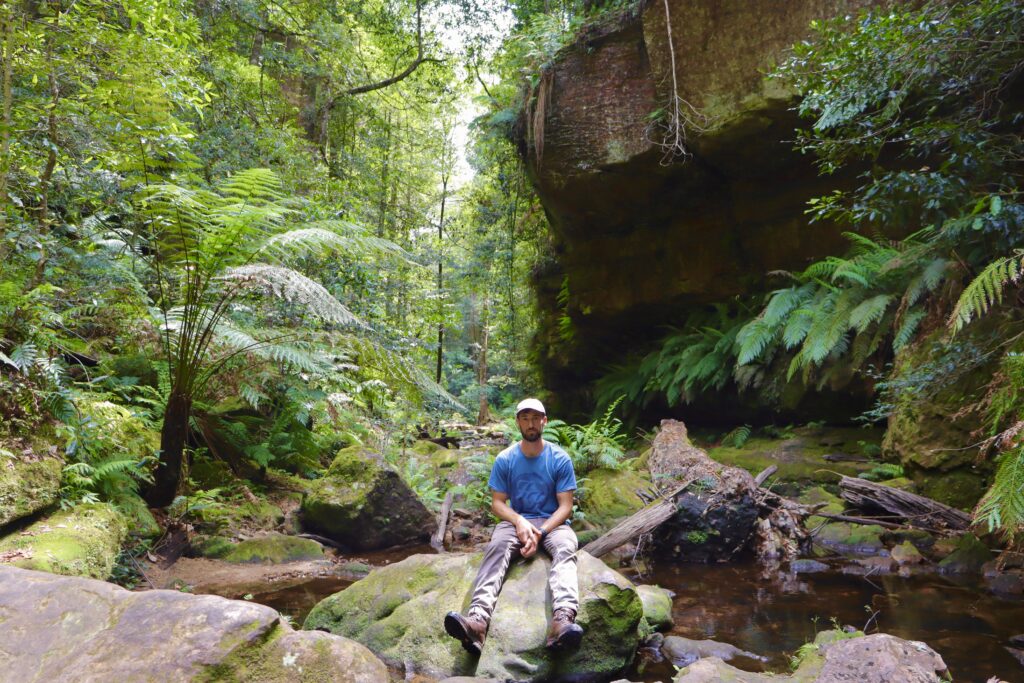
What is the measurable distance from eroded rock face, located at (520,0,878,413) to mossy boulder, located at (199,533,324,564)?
6.13m

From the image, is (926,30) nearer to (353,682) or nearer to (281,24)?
(353,682)

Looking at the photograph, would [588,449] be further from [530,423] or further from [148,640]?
[148,640]

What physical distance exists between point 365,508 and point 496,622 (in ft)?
9.97

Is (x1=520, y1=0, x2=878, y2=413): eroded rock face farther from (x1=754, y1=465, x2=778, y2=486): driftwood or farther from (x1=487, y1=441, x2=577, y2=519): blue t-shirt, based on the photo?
(x1=487, y1=441, x2=577, y2=519): blue t-shirt

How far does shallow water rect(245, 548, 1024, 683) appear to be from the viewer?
311 centimetres

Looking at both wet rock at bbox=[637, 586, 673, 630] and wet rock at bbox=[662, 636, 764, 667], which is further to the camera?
wet rock at bbox=[637, 586, 673, 630]

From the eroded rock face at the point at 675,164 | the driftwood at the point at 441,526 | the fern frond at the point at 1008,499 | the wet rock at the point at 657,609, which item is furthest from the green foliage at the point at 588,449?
the fern frond at the point at 1008,499

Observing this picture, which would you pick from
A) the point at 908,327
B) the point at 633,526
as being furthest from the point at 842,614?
the point at 908,327

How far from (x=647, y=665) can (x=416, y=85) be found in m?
11.8

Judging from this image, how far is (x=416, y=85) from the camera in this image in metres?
12.4

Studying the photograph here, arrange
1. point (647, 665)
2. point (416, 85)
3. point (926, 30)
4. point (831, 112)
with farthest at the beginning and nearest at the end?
1. point (416, 85)
2. point (831, 112)
3. point (926, 30)
4. point (647, 665)

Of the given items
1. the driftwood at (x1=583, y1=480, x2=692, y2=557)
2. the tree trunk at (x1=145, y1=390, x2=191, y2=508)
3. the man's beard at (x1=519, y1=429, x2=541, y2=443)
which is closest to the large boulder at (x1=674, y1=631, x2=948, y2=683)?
the man's beard at (x1=519, y1=429, x2=541, y2=443)

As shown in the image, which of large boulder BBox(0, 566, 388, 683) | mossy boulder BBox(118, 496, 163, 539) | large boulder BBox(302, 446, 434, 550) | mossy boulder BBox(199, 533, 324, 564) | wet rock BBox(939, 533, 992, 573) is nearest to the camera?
large boulder BBox(0, 566, 388, 683)

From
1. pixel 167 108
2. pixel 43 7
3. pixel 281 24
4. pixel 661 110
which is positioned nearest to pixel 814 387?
pixel 661 110
